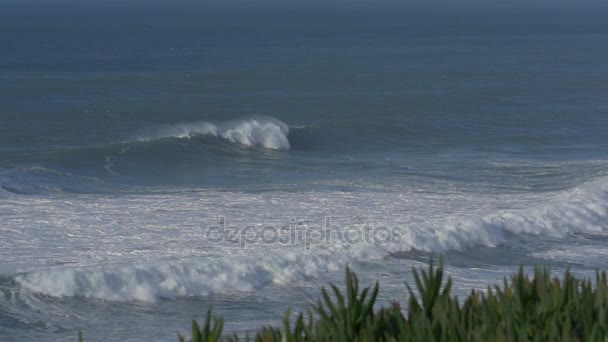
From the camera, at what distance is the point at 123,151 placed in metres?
19.5

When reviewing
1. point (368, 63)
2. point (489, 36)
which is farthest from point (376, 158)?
point (489, 36)

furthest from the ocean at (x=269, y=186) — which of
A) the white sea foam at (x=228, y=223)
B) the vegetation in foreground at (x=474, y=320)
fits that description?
the vegetation in foreground at (x=474, y=320)

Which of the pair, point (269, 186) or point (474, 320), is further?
point (269, 186)

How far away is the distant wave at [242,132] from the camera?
21.0m

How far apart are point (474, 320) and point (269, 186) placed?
38.5ft

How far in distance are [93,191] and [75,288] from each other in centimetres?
570

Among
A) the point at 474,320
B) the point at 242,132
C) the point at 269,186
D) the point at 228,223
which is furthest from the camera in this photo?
the point at 242,132

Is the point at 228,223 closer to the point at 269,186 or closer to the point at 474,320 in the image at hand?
the point at 269,186

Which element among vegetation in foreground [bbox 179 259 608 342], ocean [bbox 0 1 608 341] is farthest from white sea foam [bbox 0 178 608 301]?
vegetation in foreground [bbox 179 259 608 342]

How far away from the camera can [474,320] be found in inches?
161

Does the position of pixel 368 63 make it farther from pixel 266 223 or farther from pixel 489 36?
pixel 266 223

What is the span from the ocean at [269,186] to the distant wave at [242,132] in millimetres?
65

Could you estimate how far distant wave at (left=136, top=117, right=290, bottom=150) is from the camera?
2102 centimetres

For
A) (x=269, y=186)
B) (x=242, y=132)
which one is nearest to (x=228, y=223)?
(x=269, y=186)
